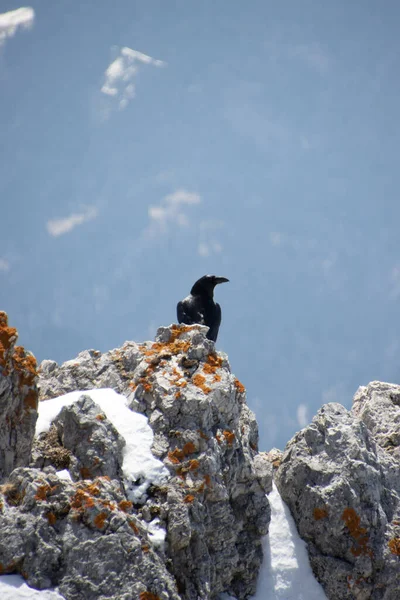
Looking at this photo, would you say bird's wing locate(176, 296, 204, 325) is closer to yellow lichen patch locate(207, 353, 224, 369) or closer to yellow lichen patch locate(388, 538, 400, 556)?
yellow lichen patch locate(207, 353, 224, 369)

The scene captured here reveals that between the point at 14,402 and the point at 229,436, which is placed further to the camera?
the point at 229,436

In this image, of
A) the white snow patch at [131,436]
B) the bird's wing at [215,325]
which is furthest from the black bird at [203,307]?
the white snow patch at [131,436]

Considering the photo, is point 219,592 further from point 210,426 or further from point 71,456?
point 71,456

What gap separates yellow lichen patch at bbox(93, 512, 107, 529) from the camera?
1093 centimetres

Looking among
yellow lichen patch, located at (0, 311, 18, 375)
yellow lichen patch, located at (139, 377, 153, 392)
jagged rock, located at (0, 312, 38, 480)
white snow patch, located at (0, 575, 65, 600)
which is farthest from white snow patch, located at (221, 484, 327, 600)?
yellow lichen patch, located at (0, 311, 18, 375)

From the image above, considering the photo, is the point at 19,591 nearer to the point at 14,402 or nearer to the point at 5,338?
the point at 14,402

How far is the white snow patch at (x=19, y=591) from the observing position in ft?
31.6

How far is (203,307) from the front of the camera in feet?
71.6

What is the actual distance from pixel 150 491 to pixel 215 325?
9385 millimetres

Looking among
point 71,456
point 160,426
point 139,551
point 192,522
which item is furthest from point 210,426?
Result: point 139,551

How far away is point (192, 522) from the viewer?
43.2ft

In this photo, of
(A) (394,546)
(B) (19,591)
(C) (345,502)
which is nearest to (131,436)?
(B) (19,591)

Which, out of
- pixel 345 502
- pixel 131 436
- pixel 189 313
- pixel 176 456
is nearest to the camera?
→ pixel 176 456

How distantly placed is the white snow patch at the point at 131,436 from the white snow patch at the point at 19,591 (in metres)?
3.30
